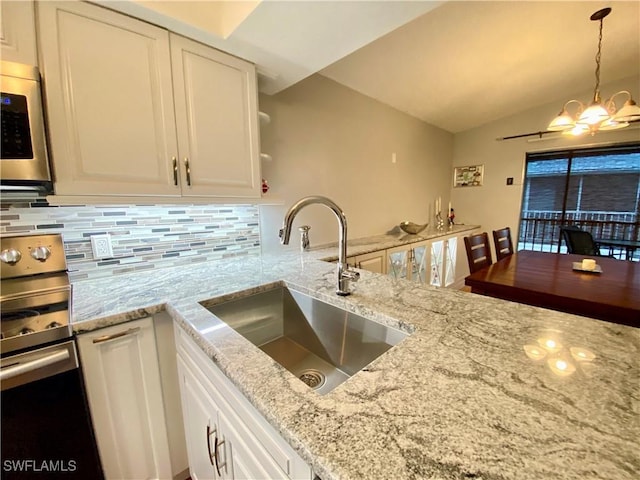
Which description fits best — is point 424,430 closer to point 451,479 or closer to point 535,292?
point 451,479

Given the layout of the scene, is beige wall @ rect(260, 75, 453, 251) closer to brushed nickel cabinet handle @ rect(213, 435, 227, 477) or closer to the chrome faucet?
the chrome faucet

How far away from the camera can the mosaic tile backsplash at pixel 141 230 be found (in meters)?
1.16

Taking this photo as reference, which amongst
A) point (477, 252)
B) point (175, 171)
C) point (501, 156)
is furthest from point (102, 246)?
point (501, 156)

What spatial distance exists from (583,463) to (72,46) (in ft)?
5.74

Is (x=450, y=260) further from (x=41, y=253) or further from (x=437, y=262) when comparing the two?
(x=41, y=253)

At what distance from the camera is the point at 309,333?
1.16 metres

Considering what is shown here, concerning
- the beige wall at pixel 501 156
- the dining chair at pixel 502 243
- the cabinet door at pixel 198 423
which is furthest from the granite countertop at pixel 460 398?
the beige wall at pixel 501 156

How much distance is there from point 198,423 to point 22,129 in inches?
46.0

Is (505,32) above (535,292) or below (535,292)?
above

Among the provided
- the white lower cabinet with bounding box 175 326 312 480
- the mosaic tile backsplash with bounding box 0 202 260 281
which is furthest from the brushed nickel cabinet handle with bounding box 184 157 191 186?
the white lower cabinet with bounding box 175 326 312 480

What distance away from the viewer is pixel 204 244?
1.65 meters

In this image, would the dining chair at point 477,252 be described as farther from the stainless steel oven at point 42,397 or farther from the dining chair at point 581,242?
the stainless steel oven at point 42,397

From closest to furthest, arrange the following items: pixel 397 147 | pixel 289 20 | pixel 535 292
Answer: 1. pixel 289 20
2. pixel 535 292
3. pixel 397 147

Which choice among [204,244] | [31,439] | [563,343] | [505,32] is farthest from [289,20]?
[505,32]
